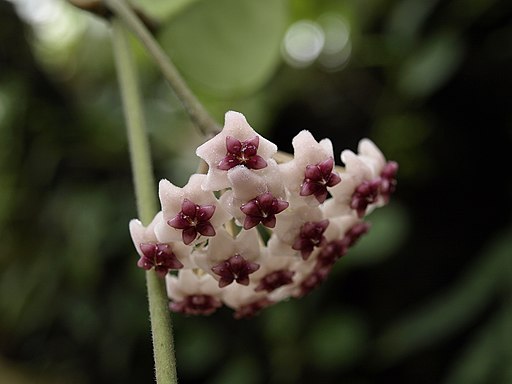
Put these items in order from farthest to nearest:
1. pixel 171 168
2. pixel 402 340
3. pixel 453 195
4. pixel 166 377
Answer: pixel 171 168, pixel 453 195, pixel 402 340, pixel 166 377

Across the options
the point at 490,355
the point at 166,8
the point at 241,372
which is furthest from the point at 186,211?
Answer: the point at 241,372

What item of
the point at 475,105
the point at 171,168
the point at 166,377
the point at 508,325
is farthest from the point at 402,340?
the point at 166,377

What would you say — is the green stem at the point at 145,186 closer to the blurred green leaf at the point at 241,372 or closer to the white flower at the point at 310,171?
the white flower at the point at 310,171

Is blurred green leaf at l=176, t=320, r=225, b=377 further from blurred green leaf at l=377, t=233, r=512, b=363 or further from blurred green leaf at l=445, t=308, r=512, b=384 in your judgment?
blurred green leaf at l=445, t=308, r=512, b=384

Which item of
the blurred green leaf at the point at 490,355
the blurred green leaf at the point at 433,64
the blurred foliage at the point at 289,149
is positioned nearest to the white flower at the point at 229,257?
the blurred foliage at the point at 289,149

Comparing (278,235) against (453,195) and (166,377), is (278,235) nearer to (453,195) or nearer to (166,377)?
(166,377)

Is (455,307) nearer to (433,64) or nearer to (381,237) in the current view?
(381,237)

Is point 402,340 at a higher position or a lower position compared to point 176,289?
higher

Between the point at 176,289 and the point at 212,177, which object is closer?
the point at 212,177
